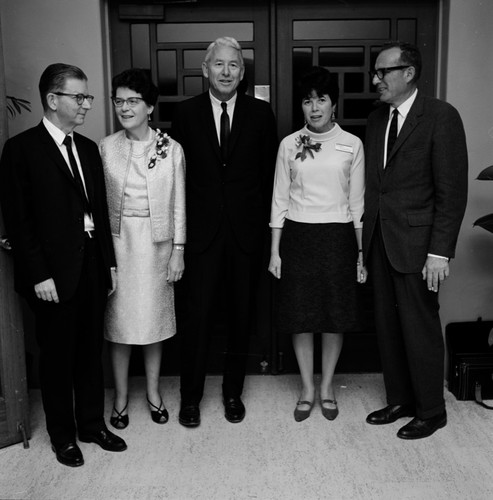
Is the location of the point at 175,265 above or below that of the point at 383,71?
below

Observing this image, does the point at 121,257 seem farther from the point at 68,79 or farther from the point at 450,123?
the point at 450,123

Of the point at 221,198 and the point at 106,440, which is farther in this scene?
the point at 221,198

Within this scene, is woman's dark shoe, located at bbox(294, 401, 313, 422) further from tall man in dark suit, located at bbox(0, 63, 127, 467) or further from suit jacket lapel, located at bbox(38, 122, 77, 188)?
suit jacket lapel, located at bbox(38, 122, 77, 188)

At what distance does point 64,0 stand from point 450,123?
199 cm

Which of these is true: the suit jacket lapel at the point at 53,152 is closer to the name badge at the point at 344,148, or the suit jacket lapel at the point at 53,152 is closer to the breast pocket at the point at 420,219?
the name badge at the point at 344,148

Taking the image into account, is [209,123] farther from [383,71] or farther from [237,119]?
[383,71]

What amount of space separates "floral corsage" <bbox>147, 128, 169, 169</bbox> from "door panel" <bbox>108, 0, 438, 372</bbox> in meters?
0.63

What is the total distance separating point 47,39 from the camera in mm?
3307

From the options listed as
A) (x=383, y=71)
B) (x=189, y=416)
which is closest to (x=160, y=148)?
(x=383, y=71)

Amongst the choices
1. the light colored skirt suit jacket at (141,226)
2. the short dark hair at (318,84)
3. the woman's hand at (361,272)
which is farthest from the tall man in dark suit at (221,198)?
the woman's hand at (361,272)

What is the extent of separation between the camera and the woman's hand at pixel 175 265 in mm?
2990

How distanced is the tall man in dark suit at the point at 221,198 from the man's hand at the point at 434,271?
0.78 m

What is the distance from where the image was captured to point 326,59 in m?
3.50

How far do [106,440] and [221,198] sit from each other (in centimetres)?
119
